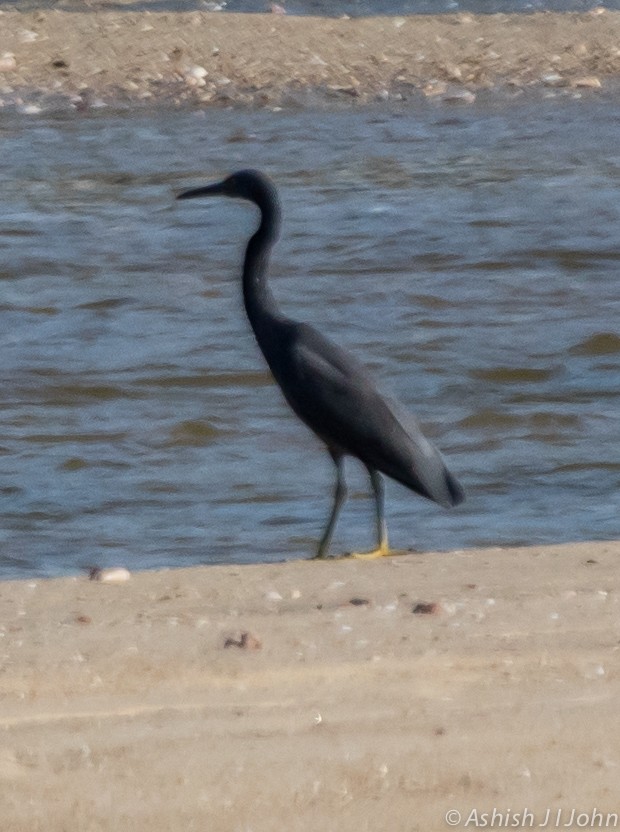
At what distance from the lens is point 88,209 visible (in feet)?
42.4

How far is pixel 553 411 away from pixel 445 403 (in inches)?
Answer: 18.9

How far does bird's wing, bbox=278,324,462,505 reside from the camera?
18.6ft

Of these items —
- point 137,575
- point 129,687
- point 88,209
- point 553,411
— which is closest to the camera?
point 129,687

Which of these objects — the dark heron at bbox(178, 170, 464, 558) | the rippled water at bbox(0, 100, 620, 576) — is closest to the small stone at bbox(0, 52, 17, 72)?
the rippled water at bbox(0, 100, 620, 576)

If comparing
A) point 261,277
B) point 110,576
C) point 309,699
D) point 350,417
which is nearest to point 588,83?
point 261,277

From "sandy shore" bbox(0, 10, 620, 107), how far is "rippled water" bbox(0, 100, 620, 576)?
573 mm

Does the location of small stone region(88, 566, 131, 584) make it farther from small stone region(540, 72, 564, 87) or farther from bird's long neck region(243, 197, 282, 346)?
small stone region(540, 72, 564, 87)

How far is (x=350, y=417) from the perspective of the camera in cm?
572

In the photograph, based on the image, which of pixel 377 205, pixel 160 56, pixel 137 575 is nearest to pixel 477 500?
pixel 137 575

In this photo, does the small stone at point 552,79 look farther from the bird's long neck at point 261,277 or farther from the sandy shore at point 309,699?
the sandy shore at point 309,699

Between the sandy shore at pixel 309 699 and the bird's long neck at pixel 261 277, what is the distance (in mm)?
1194

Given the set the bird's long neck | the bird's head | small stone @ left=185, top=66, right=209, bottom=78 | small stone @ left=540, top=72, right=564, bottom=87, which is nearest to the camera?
the bird's long neck

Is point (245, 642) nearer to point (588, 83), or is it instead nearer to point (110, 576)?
point (110, 576)

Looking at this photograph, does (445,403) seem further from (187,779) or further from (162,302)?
(187,779)
